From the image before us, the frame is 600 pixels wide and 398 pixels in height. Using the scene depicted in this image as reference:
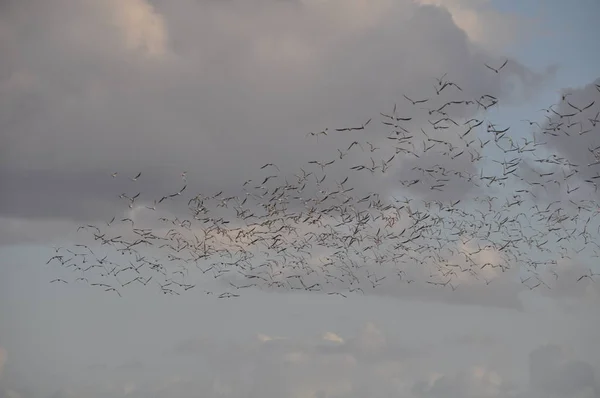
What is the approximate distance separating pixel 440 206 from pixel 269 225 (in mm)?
10781

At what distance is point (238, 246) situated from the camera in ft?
226

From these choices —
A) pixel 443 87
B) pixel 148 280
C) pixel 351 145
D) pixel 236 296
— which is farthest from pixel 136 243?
pixel 443 87

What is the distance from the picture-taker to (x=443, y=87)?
2319 inches

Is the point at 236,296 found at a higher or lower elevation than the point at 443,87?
lower

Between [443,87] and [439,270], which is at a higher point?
[443,87]

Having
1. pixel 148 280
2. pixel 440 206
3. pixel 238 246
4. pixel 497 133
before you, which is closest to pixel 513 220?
pixel 440 206

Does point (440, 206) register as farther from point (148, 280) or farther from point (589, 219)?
point (148, 280)

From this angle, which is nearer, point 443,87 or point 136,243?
point 443,87

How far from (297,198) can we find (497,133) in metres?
13.5

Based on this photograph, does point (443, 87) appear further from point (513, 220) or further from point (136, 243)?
point (136, 243)

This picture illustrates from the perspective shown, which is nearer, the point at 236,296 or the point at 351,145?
the point at 351,145

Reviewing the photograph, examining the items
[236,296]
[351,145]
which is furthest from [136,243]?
[351,145]

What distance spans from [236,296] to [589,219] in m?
22.1

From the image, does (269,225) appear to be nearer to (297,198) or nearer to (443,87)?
(297,198)
